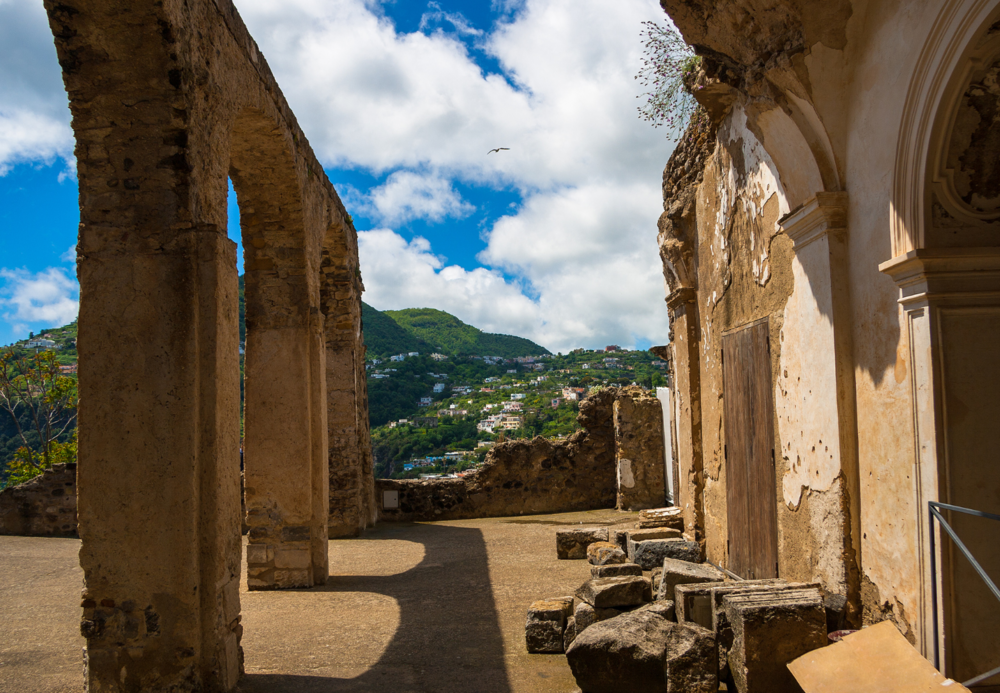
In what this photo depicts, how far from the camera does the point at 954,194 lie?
319cm

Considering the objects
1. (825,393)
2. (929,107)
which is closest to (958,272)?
(929,107)

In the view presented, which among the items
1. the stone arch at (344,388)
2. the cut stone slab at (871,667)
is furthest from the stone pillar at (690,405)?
the stone arch at (344,388)

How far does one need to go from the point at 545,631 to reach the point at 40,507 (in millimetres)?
9652

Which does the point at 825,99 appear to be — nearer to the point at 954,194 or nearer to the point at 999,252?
the point at 954,194

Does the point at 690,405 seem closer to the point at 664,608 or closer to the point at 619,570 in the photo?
the point at 619,570

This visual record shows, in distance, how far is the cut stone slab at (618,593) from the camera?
4.58 m

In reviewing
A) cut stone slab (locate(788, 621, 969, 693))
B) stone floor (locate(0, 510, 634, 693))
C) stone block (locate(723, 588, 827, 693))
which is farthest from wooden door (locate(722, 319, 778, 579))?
cut stone slab (locate(788, 621, 969, 693))

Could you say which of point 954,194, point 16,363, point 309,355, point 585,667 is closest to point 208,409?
point 585,667

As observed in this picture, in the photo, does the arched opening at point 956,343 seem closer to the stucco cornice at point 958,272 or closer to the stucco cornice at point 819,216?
the stucco cornice at point 958,272

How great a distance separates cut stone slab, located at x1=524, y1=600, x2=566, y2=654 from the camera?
4.53m

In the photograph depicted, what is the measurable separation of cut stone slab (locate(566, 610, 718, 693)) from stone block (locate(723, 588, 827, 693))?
187mm

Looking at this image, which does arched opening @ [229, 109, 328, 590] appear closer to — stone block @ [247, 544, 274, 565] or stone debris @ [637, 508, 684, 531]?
stone block @ [247, 544, 274, 565]

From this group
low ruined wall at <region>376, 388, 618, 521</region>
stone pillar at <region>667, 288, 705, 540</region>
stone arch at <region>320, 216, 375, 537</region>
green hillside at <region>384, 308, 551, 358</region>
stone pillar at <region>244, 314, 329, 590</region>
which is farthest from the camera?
green hillside at <region>384, 308, 551, 358</region>

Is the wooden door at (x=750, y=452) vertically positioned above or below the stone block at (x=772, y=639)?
above
